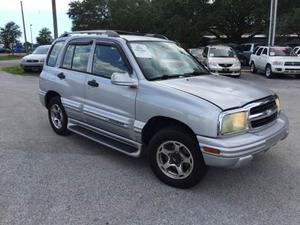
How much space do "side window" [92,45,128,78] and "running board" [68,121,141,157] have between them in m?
0.90

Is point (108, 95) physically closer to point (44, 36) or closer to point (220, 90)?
point (220, 90)

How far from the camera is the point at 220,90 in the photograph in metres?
4.28

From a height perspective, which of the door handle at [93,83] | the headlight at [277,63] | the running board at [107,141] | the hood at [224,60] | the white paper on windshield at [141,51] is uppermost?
the white paper on windshield at [141,51]

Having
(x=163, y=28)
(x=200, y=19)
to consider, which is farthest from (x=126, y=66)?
(x=163, y=28)

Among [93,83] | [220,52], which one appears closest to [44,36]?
[220,52]

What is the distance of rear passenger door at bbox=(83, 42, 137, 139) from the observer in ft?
15.2

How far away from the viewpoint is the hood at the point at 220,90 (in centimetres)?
393

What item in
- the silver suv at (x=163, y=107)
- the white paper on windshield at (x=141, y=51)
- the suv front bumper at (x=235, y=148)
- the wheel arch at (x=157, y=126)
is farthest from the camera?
the white paper on windshield at (x=141, y=51)

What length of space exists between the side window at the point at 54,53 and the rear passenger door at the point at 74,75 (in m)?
0.29

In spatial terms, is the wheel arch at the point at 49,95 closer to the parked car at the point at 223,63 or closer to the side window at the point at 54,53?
the side window at the point at 54,53

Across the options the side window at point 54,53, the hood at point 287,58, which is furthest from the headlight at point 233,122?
the hood at point 287,58

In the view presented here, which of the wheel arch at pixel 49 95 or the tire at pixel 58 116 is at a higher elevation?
the wheel arch at pixel 49 95

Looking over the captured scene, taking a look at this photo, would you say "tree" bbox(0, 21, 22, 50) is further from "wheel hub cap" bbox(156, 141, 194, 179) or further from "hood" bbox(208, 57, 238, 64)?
"wheel hub cap" bbox(156, 141, 194, 179)

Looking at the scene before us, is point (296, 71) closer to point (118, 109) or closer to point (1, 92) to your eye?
point (1, 92)
